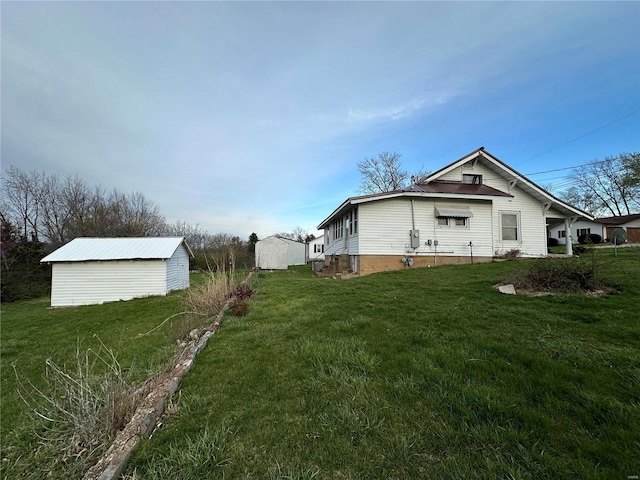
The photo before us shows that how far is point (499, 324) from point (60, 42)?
14.4m

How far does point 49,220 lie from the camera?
24.9m

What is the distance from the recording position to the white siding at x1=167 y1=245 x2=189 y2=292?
50.3 ft

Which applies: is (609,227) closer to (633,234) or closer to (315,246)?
(633,234)

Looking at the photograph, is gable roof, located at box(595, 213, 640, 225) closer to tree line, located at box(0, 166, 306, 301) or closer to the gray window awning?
the gray window awning

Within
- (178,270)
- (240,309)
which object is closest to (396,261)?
(240,309)

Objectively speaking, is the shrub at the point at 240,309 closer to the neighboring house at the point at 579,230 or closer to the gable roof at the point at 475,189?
the gable roof at the point at 475,189

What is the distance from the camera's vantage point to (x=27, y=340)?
25.9 ft

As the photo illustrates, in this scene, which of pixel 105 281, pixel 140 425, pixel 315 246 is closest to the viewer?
pixel 140 425

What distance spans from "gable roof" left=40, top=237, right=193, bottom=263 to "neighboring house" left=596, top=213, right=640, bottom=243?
38620mm

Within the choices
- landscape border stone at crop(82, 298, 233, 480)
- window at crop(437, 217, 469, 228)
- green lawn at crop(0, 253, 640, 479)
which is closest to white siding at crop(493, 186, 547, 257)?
window at crop(437, 217, 469, 228)

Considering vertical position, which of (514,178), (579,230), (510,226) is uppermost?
(514,178)

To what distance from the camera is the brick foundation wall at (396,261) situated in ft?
40.6

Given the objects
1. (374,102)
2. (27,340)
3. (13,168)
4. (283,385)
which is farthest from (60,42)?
(13,168)

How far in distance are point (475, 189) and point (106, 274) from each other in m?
19.6
